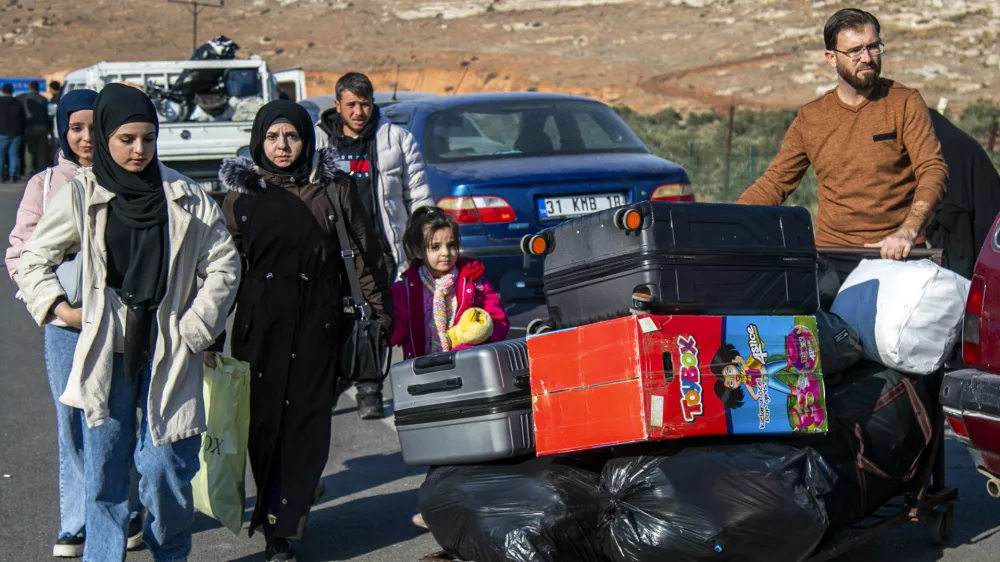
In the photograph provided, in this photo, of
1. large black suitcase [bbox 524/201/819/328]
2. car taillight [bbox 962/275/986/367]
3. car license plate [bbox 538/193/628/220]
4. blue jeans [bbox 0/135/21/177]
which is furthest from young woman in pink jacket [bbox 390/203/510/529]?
blue jeans [bbox 0/135/21/177]

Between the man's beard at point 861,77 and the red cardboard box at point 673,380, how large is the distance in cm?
143

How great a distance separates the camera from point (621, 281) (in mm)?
4188

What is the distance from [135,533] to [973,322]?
345 cm

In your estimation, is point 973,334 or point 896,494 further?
point 896,494

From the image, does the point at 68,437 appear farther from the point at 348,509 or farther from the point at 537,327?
the point at 537,327

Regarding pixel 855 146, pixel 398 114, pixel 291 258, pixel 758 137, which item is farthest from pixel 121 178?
pixel 758 137

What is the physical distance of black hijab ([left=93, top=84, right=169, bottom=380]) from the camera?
13.7ft

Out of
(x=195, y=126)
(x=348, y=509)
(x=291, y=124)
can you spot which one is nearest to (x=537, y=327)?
(x=291, y=124)

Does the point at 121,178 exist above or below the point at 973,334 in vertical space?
above

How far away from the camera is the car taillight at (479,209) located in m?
8.80

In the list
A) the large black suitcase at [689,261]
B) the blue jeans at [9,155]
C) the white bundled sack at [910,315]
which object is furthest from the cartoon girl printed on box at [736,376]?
the blue jeans at [9,155]

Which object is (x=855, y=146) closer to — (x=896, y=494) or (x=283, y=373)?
(x=896, y=494)

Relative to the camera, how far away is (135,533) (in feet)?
17.1

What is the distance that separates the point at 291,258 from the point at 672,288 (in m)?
1.67
